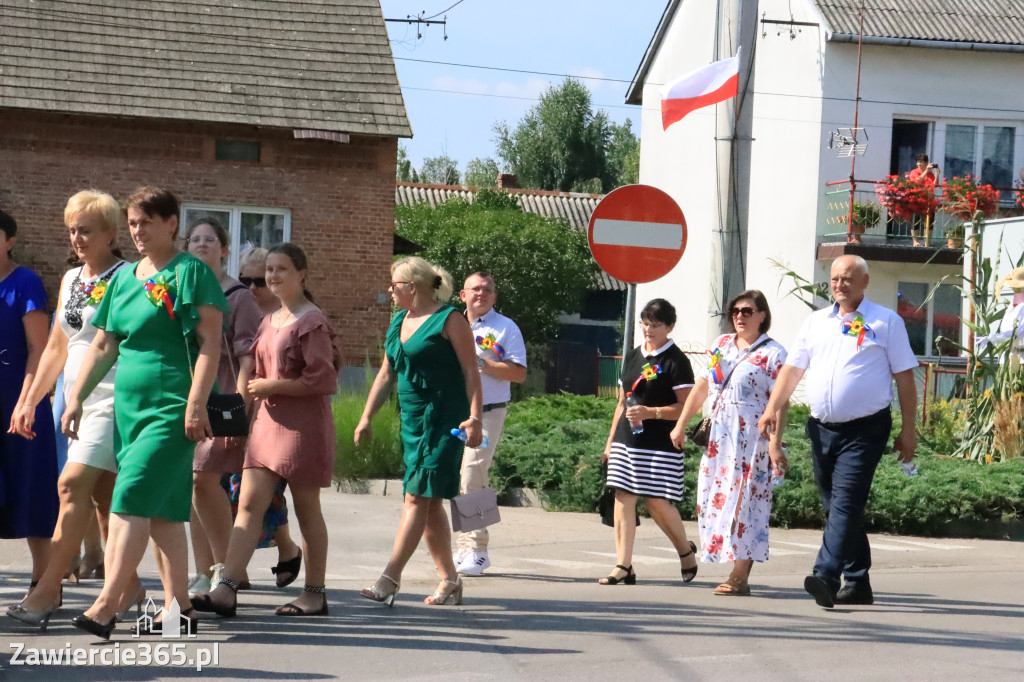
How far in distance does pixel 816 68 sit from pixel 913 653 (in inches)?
885

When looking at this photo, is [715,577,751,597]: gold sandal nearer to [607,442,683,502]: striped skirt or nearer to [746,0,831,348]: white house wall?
[607,442,683,502]: striped skirt

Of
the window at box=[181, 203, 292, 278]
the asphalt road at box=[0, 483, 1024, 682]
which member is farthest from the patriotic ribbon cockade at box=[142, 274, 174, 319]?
the window at box=[181, 203, 292, 278]

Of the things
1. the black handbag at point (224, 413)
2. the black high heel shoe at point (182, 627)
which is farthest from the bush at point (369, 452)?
the black handbag at point (224, 413)

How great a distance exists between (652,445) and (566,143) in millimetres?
65121

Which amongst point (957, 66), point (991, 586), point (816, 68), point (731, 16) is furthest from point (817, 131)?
point (991, 586)

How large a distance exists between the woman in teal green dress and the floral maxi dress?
70.7 inches

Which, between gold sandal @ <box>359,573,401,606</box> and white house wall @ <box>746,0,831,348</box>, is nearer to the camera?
gold sandal @ <box>359,573,401,606</box>

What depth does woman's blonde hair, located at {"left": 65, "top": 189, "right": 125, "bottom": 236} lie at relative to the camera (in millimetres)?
6523

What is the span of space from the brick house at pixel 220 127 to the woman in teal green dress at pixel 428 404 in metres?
13.9

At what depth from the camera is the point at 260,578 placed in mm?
8312

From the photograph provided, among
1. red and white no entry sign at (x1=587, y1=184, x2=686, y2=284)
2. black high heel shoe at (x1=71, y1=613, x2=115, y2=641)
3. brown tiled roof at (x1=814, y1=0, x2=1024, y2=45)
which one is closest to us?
black high heel shoe at (x1=71, y1=613, x2=115, y2=641)

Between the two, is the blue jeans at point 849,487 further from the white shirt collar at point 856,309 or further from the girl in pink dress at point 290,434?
the girl in pink dress at point 290,434

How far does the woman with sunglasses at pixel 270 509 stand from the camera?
304 inches

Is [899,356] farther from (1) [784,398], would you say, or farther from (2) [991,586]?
(2) [991,586]
